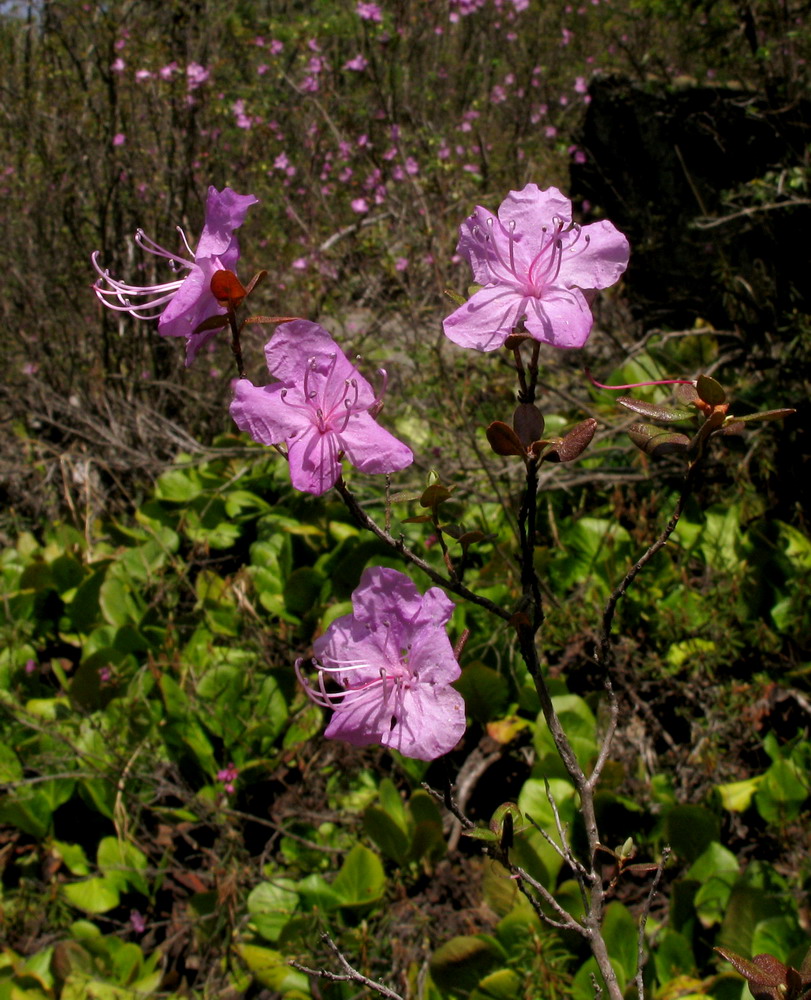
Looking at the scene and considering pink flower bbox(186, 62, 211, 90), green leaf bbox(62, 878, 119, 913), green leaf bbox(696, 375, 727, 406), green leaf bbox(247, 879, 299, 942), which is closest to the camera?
green leaf bbox(696, 375, 727, 406)

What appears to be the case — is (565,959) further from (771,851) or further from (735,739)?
(735,739)

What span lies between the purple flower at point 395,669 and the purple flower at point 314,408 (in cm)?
13

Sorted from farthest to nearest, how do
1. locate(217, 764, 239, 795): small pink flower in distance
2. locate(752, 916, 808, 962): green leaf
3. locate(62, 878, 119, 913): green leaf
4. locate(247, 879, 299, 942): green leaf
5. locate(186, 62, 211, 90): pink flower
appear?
locate(186, 62, 211, 90): pink flower → locate(217, 764, 239, 795): small pink flower in distance → locate(62, 878, 119, 913): green leaf → locate(247, 879, 299, 942): green leaf → locate(752, 916, 808, 962): green leaf

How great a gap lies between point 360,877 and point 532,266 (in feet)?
5.11

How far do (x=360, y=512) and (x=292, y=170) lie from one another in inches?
203

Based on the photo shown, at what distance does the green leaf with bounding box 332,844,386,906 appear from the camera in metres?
1.83

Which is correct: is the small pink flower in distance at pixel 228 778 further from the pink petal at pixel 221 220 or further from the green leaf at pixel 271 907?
the pink petal at pixel 221 220

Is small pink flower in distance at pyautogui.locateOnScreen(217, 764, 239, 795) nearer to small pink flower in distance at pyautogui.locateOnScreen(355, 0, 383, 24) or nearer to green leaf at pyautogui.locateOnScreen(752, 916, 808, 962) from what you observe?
green leaf at pyautogui.locateOnScreen(752, 916, 808, 962)

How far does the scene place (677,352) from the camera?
10.3ft

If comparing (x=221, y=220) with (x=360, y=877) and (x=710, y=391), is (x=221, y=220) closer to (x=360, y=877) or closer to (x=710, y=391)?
(x=710, y=391)

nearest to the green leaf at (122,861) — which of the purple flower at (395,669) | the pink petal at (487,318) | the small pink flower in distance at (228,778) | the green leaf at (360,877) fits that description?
the small pink flower in distance at (228,778)

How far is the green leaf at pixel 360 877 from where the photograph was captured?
1.83m

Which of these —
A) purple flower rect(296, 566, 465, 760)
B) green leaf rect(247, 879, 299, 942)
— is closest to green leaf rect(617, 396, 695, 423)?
purple flower rect(296, 566, 465, 760)

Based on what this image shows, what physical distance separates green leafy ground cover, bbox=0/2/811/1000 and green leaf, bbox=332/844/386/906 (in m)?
0.01
